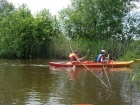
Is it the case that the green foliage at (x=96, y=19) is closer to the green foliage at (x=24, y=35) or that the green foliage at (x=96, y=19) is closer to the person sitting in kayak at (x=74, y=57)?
the green foliage at (x=24, y=35)

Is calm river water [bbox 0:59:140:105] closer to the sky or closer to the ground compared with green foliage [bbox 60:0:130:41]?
closer to the ground

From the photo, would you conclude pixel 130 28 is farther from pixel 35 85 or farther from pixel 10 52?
pixel 35 85

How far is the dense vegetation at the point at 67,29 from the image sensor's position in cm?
3309

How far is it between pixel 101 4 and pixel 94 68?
15670 millimetres

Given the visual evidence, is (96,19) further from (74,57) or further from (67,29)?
(74,57)

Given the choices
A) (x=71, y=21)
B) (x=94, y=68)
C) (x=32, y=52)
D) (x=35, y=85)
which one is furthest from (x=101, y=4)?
(x=35, y=85)

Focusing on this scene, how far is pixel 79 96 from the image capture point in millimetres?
10695

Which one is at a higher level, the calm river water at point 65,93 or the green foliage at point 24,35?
the green foliage at point 24,35

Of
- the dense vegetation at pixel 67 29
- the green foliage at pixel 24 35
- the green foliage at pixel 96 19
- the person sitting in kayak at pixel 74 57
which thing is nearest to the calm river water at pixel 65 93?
the person sitting in kayak at pixel 74 57

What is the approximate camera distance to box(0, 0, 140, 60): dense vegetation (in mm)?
33094

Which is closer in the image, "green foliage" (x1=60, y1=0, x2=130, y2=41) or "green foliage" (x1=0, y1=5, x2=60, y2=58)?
"green foliage" (x1=0, y1=5, x2=60, y2=58)

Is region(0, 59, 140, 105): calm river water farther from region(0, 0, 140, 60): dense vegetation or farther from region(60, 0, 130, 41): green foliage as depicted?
region(60, 0, 130, 41): green foliage

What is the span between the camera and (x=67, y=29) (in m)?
36.6

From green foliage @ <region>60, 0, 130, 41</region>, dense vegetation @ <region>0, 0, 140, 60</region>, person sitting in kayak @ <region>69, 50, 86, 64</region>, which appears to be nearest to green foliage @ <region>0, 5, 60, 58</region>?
dense vegetation @ <region>0, 0, 140, 60</region>
